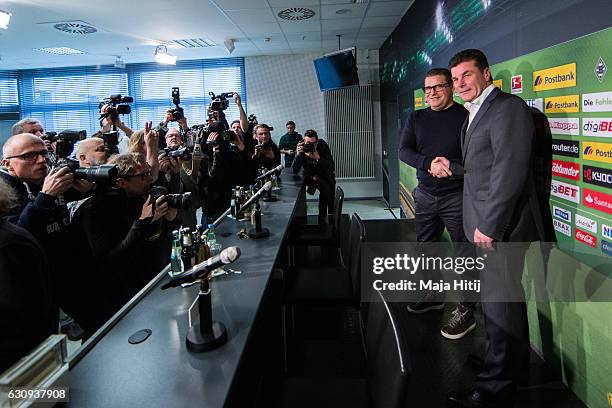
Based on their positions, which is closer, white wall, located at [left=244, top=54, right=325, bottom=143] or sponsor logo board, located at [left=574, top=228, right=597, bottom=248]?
sponsor logo board, located at [left=574, top=228, right=597, bottom=248]

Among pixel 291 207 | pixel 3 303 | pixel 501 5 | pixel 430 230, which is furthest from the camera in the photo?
pixel 291 207

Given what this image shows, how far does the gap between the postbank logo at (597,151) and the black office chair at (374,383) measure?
114 cm

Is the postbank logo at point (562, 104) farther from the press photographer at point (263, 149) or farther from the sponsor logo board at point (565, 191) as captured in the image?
the press photographer at point (263, 149)

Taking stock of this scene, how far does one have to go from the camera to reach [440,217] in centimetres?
275

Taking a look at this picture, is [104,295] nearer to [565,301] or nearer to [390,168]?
[565,301]

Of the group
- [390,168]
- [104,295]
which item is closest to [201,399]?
[104,295]

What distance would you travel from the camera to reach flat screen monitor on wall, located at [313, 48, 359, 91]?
264 inches

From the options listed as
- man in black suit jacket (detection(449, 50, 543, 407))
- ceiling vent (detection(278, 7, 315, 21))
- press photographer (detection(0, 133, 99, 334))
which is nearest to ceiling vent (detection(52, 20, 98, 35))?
ceiling vent (detection(278, 7, 315, 21))

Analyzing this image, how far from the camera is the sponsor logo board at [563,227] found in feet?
6.48

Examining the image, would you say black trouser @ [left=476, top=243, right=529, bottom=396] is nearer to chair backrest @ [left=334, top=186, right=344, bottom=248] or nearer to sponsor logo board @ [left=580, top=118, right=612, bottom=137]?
sponsor logo board @ [left=580, top=118, right=612, bottom=137]

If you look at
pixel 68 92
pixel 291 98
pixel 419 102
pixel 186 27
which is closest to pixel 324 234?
pixel 419 102

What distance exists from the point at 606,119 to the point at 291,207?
2.07 m

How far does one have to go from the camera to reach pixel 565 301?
206 centimetres

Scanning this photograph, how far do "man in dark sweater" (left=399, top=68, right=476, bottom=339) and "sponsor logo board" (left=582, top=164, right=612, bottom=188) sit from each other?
739 mm
